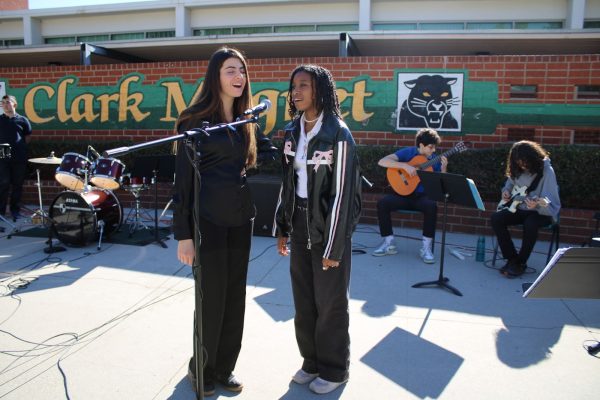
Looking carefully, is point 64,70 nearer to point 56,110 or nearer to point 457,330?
point 56,110

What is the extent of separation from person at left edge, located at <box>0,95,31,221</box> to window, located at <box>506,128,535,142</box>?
8.54 m

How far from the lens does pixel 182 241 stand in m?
2.79

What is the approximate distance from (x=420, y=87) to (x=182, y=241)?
243 inches

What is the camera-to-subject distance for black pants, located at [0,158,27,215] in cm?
821

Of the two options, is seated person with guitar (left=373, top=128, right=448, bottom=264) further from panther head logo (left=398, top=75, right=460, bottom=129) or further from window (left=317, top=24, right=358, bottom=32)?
window (left=317, top=24, right=358, bottom=32)

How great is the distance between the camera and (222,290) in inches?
115

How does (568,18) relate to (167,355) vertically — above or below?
above

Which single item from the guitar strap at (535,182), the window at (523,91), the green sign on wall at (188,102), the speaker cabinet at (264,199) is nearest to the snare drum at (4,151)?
the green sign on wall at (188,102)

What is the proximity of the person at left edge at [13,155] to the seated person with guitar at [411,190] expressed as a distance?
6480 mm

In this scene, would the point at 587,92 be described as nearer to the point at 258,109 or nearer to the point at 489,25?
the point at 489,25

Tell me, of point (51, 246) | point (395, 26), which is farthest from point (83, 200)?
point (395, 26)

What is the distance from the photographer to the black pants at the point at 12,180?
821cm

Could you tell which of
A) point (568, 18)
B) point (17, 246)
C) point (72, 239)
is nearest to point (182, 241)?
point (72, 239)

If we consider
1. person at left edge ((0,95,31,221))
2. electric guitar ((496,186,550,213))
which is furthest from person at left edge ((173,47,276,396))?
person at left edge ((0,95,31,221))
